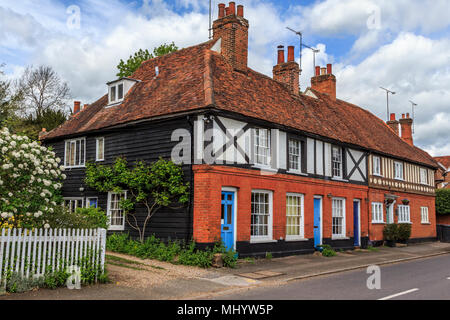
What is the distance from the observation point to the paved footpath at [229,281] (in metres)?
9.23

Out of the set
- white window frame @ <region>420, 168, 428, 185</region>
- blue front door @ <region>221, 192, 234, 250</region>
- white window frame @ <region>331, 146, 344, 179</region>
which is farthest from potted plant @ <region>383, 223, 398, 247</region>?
blue front door @ <region>221, 192, 234, 250</region>

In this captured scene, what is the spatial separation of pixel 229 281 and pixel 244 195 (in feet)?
15.3

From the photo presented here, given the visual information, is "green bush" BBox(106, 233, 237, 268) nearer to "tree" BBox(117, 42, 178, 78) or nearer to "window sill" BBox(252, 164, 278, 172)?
"window sill" BBox(252, 164, 278, 172)

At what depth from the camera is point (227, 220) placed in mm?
15320

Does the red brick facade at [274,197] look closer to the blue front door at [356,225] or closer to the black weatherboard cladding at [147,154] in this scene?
the blue front door at [356,225]

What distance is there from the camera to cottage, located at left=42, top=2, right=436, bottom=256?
595 inches

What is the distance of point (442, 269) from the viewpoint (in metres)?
15.2

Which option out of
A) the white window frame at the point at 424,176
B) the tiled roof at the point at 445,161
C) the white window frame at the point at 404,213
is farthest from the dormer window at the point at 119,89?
the tiled roof at the point at 445,161

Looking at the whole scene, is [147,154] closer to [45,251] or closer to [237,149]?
[237,149]

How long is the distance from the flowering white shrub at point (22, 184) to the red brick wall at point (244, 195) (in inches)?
208

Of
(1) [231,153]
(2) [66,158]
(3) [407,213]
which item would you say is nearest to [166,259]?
(1) [231,153]

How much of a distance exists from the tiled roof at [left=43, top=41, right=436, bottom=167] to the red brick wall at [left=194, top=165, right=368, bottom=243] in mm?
2235

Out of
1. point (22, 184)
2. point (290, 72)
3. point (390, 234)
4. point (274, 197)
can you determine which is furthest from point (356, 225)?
point (22, 184)

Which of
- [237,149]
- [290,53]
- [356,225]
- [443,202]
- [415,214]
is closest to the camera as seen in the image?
[237,149]
